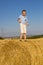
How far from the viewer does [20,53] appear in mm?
9328

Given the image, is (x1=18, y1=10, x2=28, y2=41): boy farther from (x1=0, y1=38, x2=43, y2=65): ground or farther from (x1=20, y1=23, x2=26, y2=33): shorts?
(x1=0, y1=38, x2=43, y2=65): ground

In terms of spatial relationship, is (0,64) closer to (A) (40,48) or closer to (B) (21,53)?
(B) (21,53)

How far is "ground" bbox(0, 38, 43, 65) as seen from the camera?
9070 mm

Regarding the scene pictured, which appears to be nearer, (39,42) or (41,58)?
(41,58)

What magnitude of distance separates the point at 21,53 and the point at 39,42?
1.27 metres

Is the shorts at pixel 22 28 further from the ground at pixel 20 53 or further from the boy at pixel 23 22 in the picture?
the ground at pixel 20 53

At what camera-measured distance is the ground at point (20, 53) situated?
907 centimetres

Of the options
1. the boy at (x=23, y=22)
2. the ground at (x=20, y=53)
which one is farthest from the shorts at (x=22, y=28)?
the ground at (x=20, y=53)

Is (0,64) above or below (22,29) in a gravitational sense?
below

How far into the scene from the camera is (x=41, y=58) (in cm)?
934

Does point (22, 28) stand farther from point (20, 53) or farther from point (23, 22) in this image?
point (20, 53)

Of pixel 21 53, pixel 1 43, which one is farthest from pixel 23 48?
pixel 1 43

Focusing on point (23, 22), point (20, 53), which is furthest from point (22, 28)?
point (20, 53)

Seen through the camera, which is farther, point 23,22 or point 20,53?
point 23,22
